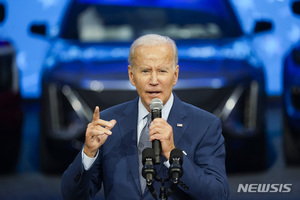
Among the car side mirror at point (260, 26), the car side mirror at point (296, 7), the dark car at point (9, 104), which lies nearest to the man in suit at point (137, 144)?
the dark car at point (9, 104)

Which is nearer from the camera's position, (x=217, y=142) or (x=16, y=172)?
(x=217, y=142)

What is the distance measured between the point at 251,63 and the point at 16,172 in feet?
7.54

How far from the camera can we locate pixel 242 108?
573cm

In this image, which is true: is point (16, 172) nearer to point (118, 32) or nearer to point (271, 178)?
point (118, 32)

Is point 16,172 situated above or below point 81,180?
above

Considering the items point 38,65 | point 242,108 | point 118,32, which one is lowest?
point 242,108

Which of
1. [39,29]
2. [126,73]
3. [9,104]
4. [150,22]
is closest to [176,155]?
[126,73]

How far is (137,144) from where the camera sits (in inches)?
128

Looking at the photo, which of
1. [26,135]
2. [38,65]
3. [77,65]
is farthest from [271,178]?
[38,65]

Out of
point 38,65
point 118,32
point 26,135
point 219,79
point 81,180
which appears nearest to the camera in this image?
point 81,180

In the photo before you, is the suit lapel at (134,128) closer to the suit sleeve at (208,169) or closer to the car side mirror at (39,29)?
the suit sleeve at (208,169)

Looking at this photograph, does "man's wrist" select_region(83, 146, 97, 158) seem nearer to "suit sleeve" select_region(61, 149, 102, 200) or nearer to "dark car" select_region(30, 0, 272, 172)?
"suit sleeve" select_region(61, 149, 102, 200)

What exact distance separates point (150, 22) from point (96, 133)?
367 centimetres

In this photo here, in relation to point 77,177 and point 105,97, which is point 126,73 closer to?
point 105,97
